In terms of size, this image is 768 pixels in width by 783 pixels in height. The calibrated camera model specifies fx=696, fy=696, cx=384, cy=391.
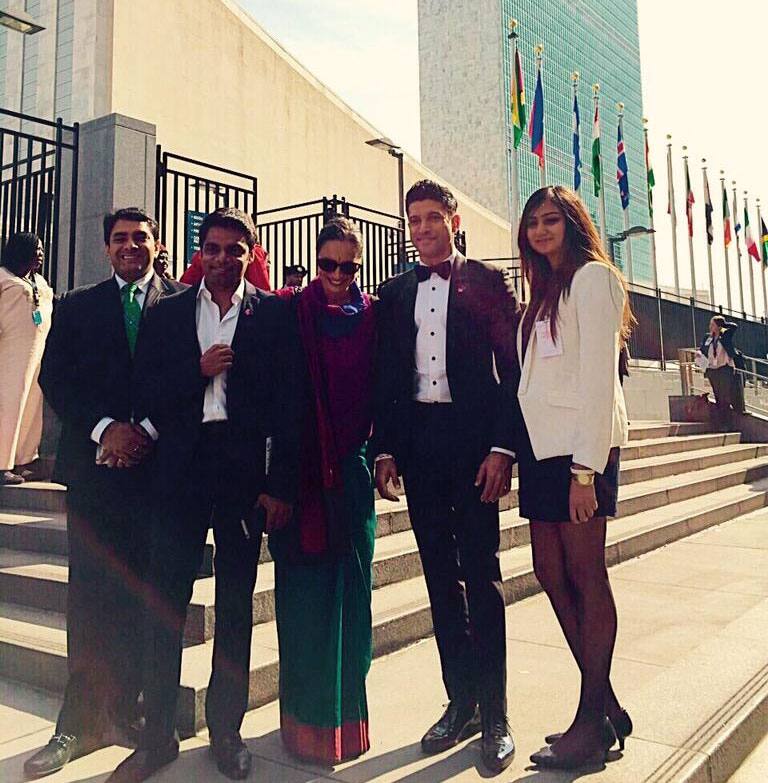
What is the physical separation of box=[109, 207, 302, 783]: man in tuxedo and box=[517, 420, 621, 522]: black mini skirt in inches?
32.8

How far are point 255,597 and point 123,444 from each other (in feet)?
4.23

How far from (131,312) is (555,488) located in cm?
173

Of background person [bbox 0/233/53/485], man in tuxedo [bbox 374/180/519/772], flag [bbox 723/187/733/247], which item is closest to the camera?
man in tuxedo [bbox 374/180/519/772]

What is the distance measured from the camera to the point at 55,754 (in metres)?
2.46

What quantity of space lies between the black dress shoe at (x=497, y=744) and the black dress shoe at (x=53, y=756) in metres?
1.49

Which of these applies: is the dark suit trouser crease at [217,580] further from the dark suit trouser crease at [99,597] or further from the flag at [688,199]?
the flag at [688,199]

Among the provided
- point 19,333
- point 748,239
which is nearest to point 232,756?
point 19,333

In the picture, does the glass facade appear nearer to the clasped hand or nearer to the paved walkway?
the paved walkway

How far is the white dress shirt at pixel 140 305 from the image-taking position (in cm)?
253

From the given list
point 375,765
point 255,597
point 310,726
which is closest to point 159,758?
point 310,726

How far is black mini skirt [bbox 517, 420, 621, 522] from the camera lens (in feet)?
7.77

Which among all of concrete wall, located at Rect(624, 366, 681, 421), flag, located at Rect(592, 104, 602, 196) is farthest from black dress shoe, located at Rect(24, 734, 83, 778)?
flag, located at Rect(592, 104, 602, 196)

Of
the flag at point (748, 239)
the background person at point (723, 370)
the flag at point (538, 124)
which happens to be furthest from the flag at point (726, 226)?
the background person at point (723, 370)

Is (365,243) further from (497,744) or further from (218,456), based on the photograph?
(497,744)
